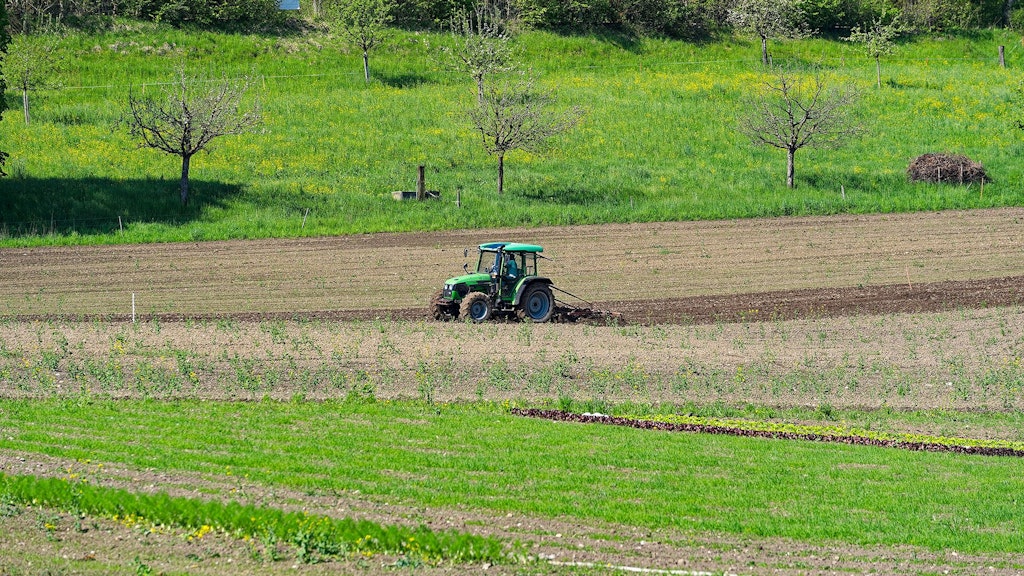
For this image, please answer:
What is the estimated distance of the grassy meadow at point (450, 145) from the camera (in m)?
44.2

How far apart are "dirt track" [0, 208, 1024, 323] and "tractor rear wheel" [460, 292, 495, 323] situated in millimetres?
2405

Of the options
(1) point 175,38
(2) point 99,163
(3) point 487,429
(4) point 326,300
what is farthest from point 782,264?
(1) point 175,38

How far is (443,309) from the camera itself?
28625 millimetres

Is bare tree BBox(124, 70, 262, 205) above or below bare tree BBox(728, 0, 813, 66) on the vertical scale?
below

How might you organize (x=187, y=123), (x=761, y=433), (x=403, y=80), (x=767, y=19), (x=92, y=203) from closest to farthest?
(x=761, y=433), (x=92, y=203), (x=187, y=123), (x=403, y=80), (x=767, y=19)

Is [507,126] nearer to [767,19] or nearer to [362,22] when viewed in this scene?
[362,22]

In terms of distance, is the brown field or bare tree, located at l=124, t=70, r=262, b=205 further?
bare tree, located at l=124, t=70, r=262, b=205

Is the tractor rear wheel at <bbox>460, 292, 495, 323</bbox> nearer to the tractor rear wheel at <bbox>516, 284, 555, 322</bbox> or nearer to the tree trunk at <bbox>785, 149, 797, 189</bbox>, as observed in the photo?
the tractor rear wheel at <bbox>516, 284, 555, 322</bbox>

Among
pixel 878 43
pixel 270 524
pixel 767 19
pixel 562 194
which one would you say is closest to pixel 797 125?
pixel 562 194

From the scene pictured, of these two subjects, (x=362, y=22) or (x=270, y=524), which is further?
(x=362, y=22)

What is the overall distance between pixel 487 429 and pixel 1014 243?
95.7 ft

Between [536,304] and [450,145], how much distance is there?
28.9 metres

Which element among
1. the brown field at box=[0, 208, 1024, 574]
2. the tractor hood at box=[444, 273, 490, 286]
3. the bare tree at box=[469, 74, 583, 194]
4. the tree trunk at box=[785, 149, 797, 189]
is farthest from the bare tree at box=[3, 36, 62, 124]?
the tree trunk at box=[785, 149, 797, 189]

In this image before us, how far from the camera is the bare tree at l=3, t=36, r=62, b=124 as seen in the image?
54719 millimetres
